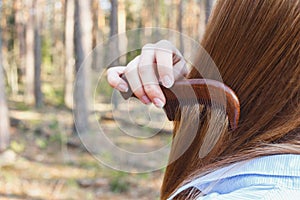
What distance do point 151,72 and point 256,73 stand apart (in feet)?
0.55

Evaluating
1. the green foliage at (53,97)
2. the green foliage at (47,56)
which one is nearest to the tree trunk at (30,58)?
the green foliage at (53,97)

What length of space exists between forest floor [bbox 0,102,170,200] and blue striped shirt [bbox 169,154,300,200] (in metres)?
5.31

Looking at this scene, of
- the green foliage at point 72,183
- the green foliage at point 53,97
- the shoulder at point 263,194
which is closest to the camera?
the shoulder at point 263,194

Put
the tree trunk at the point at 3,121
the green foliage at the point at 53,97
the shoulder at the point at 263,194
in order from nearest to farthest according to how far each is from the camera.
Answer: the shoulder at the point at 263,194 < the tree trunk at the point at 3,121 < the green foliage at the point at 53,97

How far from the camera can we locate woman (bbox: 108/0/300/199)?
646 millimetres

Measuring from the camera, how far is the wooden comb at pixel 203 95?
69cm

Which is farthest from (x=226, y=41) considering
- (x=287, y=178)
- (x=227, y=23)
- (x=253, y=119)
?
(x=287, y=178)

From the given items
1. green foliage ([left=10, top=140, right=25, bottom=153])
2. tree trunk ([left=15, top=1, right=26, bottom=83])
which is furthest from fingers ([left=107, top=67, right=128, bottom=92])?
tree trunk ([left=15, top=1, right=26, bottom=83])

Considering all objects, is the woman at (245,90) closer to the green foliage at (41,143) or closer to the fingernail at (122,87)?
the fingernail at (122,87)

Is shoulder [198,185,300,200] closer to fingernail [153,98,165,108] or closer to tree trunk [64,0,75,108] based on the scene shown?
fingernail [153,98,165,108]

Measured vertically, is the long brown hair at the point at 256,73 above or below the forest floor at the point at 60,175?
above

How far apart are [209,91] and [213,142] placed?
0.10 metres

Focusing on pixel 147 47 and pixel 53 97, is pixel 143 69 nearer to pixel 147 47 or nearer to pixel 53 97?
pixel 147 47

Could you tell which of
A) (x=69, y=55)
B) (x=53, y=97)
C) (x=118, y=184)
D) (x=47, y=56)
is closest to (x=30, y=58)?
(x=69, y=55)
